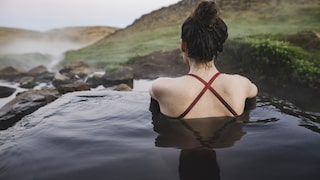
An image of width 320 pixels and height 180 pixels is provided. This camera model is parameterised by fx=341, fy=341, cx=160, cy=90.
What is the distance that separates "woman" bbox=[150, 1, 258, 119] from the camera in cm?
317

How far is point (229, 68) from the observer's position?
1258 cm

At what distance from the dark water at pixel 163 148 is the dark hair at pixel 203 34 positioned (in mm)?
652

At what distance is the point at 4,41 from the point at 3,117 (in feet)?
136

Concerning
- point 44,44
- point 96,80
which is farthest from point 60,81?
point 44,44

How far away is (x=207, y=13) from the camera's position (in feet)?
10.1

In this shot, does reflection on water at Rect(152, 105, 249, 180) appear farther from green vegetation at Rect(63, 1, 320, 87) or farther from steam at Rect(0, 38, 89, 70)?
steam at Rect(0, 38, 89, 70)

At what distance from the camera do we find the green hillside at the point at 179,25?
1986 cm

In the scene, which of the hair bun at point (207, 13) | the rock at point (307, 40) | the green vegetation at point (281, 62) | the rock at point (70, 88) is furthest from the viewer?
the rock at point (307, 40)

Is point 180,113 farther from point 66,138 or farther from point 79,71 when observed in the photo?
point 79,71

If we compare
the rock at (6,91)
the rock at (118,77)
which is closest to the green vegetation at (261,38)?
the rock at (118,77)

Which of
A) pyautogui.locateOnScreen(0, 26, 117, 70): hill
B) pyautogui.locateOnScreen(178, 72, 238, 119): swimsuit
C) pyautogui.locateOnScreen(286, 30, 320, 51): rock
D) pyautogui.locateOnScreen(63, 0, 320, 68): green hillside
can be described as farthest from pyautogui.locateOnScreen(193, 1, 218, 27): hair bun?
pyautogui.locateOnScreen(0, 26, 117, 70): hill

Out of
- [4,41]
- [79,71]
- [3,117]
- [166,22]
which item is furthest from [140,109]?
[4,41]

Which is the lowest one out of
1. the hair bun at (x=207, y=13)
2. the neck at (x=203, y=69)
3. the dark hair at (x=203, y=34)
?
the neck at (x=203, y=69)

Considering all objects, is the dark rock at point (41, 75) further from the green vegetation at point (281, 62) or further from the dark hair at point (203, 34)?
the dark hair at point (203, 34)
